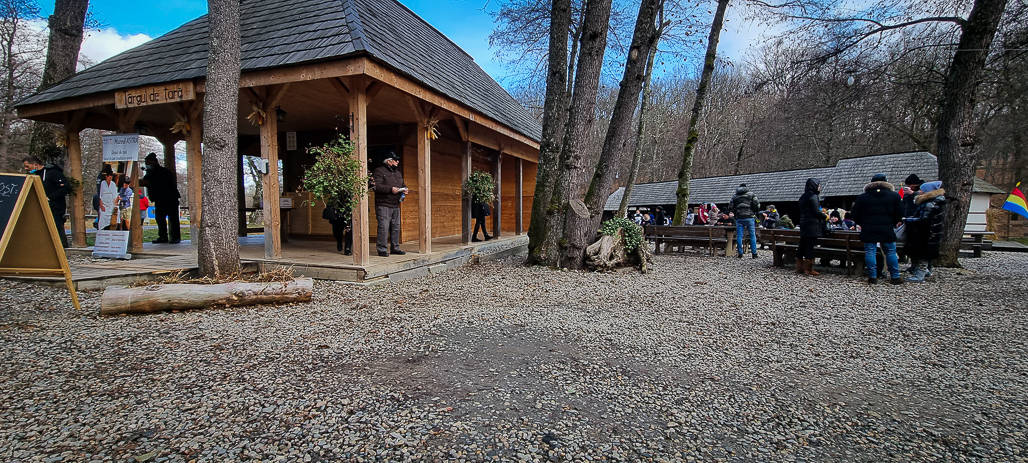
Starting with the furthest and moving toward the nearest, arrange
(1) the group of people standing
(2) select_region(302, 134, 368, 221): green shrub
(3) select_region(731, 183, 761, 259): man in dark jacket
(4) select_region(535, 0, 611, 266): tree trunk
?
(3) select_region(731, 183, 761, 259): man in dark jacket < (4) select_region(535, 0, 611, 266): tree trunk < (1) the group of people standing < (2) select_region(302, 134, 368, 221): green shrub

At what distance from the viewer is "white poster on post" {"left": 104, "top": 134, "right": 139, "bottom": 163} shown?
712cm

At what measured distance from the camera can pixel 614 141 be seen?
25.0 feet

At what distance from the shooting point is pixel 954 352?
11.3 feet

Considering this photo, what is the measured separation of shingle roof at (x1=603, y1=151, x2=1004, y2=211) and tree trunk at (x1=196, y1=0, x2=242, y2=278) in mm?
18299

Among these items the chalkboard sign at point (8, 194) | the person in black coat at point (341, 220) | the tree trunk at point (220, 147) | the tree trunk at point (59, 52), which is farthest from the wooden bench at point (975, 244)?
the tree trunk at point (59, 52)

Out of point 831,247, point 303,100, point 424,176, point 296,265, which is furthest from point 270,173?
point 831,247

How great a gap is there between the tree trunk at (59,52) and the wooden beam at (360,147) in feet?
25.9

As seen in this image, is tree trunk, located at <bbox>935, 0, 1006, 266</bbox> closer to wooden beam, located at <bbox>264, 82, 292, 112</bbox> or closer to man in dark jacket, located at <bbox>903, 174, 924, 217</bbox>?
man in dark jacket, located at <bbox>903, 174, 924, 217</bbox>

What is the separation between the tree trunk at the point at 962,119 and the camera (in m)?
7.17

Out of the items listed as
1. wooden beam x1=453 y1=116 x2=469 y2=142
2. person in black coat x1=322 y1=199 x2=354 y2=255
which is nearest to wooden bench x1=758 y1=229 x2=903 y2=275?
wooden beam x1=453 y1=116 x2=469 y2=142

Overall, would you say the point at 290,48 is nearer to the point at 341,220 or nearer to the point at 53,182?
the point at 341,220

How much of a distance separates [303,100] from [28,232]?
427 centimetres

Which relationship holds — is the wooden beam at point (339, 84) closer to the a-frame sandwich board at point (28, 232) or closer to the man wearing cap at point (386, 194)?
the man wearing cap at point (386, 194)

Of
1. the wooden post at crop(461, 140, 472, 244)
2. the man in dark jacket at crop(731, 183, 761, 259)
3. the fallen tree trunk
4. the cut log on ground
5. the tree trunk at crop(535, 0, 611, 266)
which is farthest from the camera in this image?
the man in dark jacket at crop(731, 183, 761, 259)
